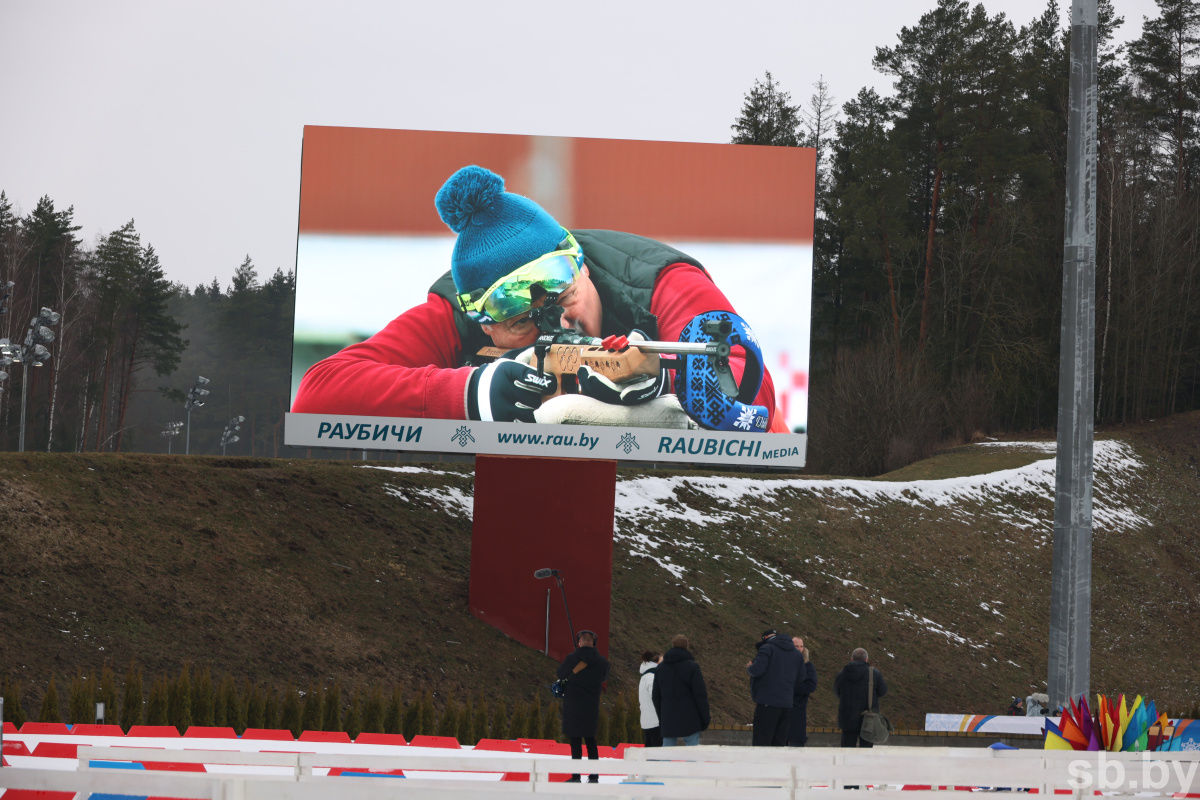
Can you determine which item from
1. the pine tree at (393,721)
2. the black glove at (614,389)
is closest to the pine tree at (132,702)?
the pine tree at (393,721)

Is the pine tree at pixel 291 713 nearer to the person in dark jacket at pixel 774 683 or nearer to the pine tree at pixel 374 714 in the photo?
the pine tree at pixel 374 714

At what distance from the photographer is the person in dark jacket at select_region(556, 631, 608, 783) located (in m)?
12.0

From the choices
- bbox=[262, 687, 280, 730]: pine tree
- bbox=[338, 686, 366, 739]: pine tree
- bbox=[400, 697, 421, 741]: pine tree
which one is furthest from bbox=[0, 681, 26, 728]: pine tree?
bbox=[400, 697, 421, 741]: pine tree

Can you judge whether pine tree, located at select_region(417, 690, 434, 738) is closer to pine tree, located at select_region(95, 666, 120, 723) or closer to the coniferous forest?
pine tree, located at select_region(95, 666, 120, 723)

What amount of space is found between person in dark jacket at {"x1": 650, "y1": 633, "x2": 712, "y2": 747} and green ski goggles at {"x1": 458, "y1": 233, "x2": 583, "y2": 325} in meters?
7.26

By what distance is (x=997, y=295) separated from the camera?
57000 millimetres

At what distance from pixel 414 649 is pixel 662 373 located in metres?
6.56

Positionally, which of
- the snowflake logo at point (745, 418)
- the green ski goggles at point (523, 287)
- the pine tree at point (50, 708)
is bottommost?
the pine tree at point (50, 708)

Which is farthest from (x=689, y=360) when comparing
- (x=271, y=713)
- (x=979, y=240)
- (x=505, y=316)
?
(x=979, y=240)

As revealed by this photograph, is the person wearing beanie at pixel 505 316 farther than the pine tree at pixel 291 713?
Yes

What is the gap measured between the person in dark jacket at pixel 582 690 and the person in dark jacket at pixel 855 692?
313 cm

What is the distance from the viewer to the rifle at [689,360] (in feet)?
61.1

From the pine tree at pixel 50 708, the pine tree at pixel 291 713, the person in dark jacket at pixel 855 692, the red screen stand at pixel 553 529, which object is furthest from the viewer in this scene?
the red screen stand at pixel 553 529

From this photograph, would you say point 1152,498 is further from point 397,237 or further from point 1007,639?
point 397,237
